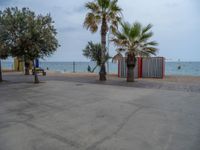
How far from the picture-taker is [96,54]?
23.5 metres

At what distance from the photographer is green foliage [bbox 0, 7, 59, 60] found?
489 inches

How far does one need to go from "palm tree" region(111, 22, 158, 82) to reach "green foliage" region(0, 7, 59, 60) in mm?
4465

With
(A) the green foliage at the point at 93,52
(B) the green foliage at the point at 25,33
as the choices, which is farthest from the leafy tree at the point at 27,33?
(A) the green foliage at the point at 93,52

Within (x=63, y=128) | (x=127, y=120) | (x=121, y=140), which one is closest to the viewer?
(x=121, y=140)

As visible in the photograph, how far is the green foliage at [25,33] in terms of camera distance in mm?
12414

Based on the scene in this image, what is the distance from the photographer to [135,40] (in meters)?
14.0

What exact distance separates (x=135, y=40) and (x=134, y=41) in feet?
0.30

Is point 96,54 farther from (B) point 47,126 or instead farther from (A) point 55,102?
(B) point 47,126

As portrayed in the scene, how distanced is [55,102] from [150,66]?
11820mm

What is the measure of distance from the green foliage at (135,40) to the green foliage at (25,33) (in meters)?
4.47

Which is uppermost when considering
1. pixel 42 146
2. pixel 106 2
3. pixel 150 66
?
pixel 106 2

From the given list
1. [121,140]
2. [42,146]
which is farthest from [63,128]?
[121,140]

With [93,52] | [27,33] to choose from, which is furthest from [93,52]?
[27,33]

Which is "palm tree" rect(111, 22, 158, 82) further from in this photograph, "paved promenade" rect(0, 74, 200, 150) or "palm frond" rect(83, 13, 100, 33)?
"paved promenade" rect(0, 74, 200, 150)
